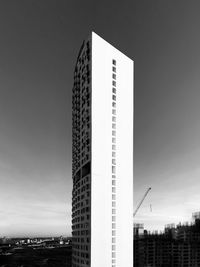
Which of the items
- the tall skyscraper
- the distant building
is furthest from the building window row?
the distant building

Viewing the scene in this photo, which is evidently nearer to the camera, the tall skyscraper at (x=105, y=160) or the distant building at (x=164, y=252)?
the tall skyscraper at (x=105, y=160)

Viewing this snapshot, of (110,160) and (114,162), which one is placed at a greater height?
(110,160)

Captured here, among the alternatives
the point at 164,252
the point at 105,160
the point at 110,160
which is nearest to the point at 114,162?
the point at 110,160

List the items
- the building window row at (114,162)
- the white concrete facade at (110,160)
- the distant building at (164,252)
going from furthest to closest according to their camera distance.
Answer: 1. the distant building at (164,252)
2. the building window row at (114,162)
3. the white concrete facade at (110,160)

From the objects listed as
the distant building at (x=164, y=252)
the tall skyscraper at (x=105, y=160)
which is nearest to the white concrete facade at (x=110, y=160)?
→ the tall skyscraper at (x=105, y=160)

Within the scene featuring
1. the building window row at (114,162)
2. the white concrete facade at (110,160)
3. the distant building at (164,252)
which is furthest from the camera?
the distant building at (164,252)

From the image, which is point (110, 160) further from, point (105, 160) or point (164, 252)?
point (164, 252)

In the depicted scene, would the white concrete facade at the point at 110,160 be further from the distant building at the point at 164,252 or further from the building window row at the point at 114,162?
the distant building at the point at 164,252
